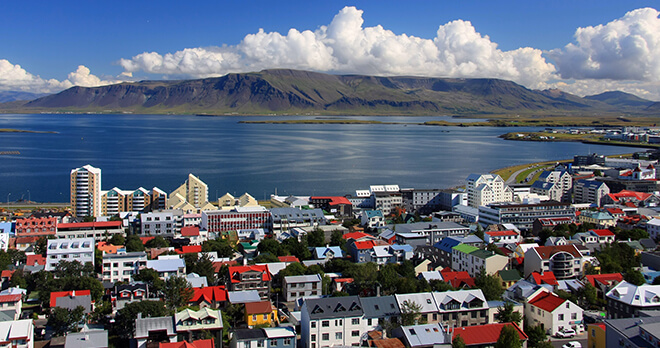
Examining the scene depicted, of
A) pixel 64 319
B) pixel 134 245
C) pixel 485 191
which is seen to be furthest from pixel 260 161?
pixel 64 319

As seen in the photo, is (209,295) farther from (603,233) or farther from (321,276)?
(603,233)

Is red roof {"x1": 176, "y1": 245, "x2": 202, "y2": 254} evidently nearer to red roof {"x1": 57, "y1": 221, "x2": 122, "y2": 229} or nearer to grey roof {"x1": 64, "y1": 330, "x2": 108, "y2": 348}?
red roof {"x1": 57, "y1": 221, "x2": 122, "y2": 229}

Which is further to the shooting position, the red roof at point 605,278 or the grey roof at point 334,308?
the red roof at point 605,278

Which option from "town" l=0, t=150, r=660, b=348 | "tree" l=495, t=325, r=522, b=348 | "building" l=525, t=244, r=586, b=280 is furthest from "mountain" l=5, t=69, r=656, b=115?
"tree" l=495, t=325, r=522, b=348

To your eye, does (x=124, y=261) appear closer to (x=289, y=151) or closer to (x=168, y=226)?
(x=168, y=226)

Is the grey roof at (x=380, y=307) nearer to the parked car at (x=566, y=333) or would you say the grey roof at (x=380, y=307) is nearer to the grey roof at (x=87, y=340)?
the parked car at (x=566, y=333)

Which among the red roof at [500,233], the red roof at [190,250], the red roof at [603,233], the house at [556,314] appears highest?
the red roof at [603,233]

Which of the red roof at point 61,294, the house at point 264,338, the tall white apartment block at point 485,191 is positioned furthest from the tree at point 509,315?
the tall white apartment block at point 485,191
